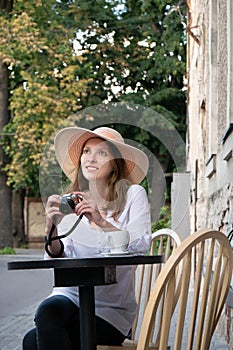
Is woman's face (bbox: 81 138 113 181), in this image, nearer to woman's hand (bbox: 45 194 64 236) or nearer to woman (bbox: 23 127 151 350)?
woman (bbox: 23 127 151 350)

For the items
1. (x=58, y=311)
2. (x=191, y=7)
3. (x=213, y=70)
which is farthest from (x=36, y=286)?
(x=58, y=311)

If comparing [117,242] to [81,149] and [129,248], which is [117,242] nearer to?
[129,248]

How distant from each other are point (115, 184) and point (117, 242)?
24 cm

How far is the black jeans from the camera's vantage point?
3117 mm

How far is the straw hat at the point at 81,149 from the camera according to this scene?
3127mm

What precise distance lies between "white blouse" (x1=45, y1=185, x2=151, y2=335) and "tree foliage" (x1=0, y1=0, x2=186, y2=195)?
16812mm

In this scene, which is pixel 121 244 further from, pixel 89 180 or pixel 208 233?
pixel 208 233

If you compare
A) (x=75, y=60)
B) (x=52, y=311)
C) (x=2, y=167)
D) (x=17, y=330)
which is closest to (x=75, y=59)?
(x=75, y=60)

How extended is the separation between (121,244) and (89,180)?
267 millimetres

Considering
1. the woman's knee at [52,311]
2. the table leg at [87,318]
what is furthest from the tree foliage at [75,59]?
the table leg at [87,318]

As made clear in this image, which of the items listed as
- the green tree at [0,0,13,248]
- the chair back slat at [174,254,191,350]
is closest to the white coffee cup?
the chair back slat at [174,254,191,350]

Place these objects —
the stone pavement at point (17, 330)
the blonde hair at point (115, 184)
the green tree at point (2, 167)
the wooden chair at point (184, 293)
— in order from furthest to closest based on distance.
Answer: the green tree at point (2, 167) → the stone pavement at point (17, 330) → the blonde hair at point (115, 184) → the wooden chair at point (184, 293)

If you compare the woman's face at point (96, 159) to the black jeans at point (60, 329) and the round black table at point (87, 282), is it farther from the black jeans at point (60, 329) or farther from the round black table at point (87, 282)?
the black jeans at point (60, 329)

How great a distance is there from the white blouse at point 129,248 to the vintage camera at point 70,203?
0.9 inches
